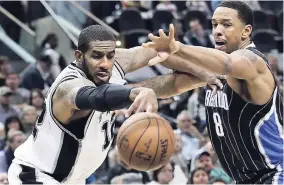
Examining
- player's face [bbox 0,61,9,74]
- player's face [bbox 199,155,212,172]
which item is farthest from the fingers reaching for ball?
player's face [bbox 0,61,9,74]

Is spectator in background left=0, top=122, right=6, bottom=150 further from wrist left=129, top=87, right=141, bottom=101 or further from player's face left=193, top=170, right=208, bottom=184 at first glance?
wrist left=129, top=87, right=141, bottom=101

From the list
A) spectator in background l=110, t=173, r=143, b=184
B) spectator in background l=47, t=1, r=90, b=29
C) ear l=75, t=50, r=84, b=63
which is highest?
spectator in background l=47, t=1, r=90, b=29

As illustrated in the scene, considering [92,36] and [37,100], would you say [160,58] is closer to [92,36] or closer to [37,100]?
[92,36]

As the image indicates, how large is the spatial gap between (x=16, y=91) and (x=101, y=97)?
265 inches

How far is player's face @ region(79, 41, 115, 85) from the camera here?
17.4 ft

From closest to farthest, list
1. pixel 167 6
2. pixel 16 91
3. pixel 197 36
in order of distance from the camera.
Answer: pixel 16 91, pixel 197 36, pixel 167 6

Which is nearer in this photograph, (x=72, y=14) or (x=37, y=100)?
(x=37, y=100)

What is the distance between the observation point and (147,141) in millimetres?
4844

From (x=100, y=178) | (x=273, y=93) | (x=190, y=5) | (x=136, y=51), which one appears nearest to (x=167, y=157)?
(x=273, y=93)

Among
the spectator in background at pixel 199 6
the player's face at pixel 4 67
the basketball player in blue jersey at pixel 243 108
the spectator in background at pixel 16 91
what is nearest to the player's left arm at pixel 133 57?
the basketball player in blue jersey at pixel 243 108

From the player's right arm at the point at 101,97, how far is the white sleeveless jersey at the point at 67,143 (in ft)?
0.61

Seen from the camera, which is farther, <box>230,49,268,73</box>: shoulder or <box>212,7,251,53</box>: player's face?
<box>212,7,251,53</box>: player's face

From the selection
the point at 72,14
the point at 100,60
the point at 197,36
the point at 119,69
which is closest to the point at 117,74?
the point at 119,69

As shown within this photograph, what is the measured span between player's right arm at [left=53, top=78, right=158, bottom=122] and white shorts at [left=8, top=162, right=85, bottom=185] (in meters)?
0.57
